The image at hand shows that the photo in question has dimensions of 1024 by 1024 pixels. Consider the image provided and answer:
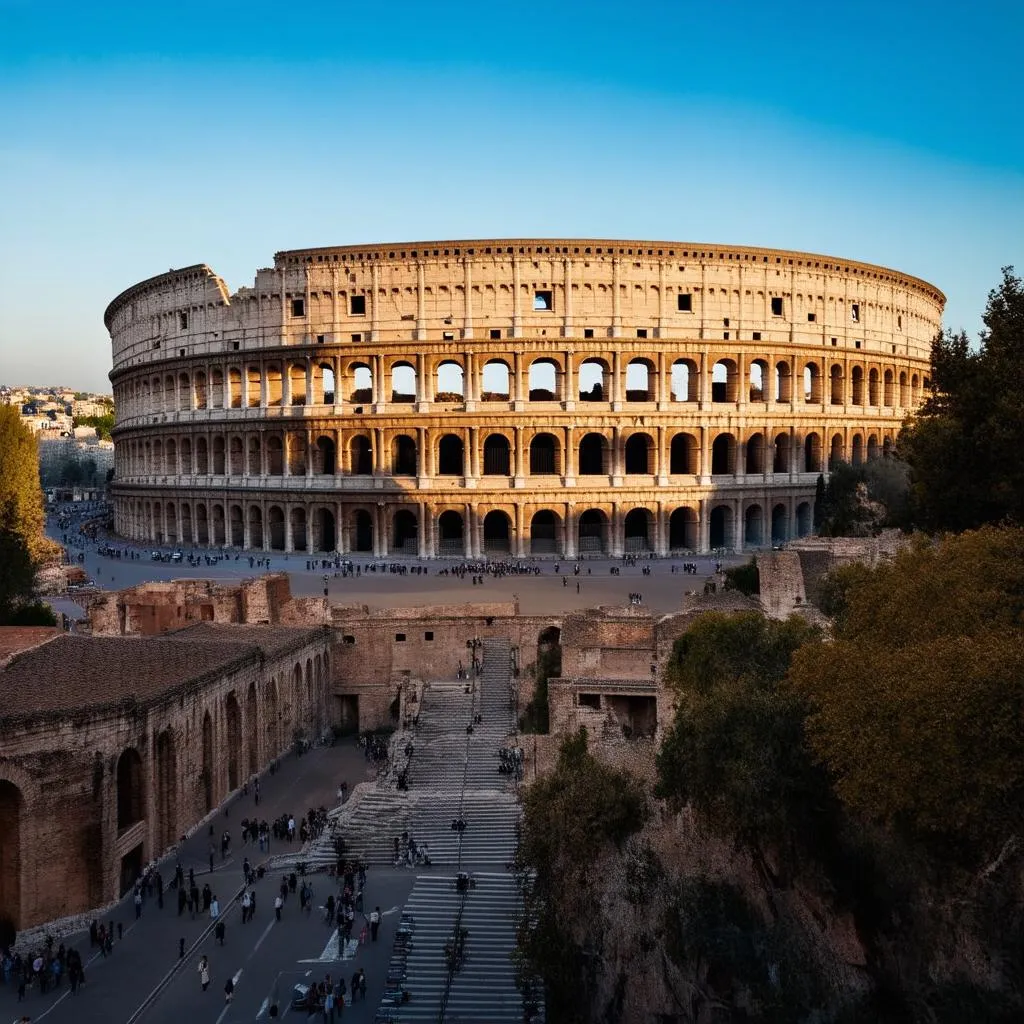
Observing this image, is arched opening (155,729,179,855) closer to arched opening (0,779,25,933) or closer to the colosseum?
arched opening (0,779,25,933)

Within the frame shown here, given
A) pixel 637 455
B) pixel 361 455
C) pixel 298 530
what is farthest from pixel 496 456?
pixel 298 530

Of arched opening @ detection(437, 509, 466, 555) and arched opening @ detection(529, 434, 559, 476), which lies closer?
arched opening @ detection(437, 509, 466, 555)

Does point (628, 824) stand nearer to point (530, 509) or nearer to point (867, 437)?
point (530, 509)

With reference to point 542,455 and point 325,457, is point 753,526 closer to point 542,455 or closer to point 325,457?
point 542,455

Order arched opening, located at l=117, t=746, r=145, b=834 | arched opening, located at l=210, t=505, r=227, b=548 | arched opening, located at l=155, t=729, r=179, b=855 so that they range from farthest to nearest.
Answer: arched opening, located at l=210, t=505, r=227, b=548 → arched opening, located at l=155, t=729, r=179, b=855 → arched opening, located at l=117, t=746, r=145, b=834

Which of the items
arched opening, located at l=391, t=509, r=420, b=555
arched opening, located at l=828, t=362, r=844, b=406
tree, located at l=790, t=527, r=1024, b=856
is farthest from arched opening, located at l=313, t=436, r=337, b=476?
tree, located at l=790, t=527, r=1024, b=856
